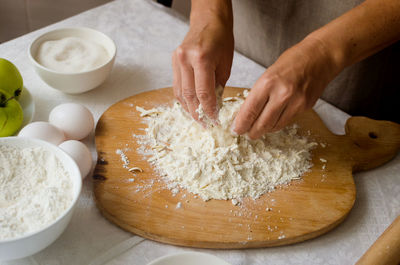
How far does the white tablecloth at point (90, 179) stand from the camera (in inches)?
41.3

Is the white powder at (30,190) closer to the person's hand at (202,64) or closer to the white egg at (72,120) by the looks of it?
the white egg at (72,120)

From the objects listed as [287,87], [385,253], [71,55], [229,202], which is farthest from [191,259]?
[71,55]

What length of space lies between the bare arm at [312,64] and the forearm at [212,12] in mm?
298

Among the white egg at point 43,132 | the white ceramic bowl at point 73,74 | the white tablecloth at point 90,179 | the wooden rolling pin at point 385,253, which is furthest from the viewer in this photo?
the white ceramic bowl at point 73,74

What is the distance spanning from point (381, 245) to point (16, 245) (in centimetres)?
77

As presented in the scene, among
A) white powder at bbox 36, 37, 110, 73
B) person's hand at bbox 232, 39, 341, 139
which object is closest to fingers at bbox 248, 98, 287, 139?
person's hand at bbox 232, 39, 341, 139

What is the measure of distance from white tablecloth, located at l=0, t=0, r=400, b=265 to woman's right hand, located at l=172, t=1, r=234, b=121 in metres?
0.34

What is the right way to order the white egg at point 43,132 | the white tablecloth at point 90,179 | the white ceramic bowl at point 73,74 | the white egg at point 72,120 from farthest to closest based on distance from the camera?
the white ceramic bowl at point 73,74 < the white egg at point 72,120 < the white egg at point 43,132 < the white tablecloth at point 90,179

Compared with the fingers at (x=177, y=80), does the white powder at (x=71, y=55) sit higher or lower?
lower

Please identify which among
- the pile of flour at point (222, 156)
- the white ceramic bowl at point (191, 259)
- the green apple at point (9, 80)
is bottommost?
the pile of flour at point (222, 156)

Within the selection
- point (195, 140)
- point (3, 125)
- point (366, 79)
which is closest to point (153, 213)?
point (195, 140)

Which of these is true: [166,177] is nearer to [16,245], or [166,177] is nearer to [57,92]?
[16,245]

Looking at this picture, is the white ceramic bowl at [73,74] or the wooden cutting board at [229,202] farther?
the white ceramic bowl at [73,74]

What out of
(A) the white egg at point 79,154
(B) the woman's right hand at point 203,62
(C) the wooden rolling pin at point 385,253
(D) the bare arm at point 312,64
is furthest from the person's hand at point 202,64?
(C) the wooden rolling pin at point 385,253
